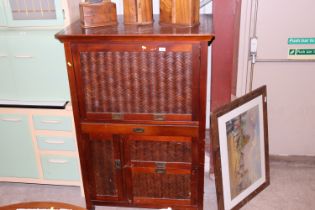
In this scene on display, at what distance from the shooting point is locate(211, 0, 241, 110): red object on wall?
253 centimetres

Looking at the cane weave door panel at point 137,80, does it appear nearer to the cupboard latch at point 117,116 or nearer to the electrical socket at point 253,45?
the cupboard latch at point 117,116

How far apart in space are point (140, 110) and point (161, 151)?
1.05ft

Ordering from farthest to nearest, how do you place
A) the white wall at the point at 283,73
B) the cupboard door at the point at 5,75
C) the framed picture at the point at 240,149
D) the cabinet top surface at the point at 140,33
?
the white wall at the point at 283,73 → the cupboard door at the point at 5,75 → the framed picture at the point at 240,149 → the cabinet top surface at the point at 140,33

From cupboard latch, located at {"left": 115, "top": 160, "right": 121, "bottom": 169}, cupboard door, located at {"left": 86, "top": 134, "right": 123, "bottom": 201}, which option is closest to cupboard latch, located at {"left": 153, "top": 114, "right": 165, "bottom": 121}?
cupboard door, located at {"left": 86, "top": 134, "right": 123, "bottom": 201}

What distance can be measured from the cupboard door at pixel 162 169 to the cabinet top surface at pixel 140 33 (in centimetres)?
66

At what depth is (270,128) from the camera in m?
3.02

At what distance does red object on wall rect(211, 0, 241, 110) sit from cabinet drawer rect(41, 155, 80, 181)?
1155 millimetres

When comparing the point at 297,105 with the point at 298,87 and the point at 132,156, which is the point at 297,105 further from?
the point at 132,156

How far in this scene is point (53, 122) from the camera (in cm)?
261

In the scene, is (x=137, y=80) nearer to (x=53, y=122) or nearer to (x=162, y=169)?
(x=162, y=169)

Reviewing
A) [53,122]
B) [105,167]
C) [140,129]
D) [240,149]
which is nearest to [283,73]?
[240,149]

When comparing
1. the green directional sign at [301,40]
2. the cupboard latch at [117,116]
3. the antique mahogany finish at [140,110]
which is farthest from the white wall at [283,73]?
the cupboard latch at [117,116]

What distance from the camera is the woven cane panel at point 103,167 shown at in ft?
7.93

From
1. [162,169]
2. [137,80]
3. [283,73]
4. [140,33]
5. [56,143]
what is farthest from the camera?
[283,73]
